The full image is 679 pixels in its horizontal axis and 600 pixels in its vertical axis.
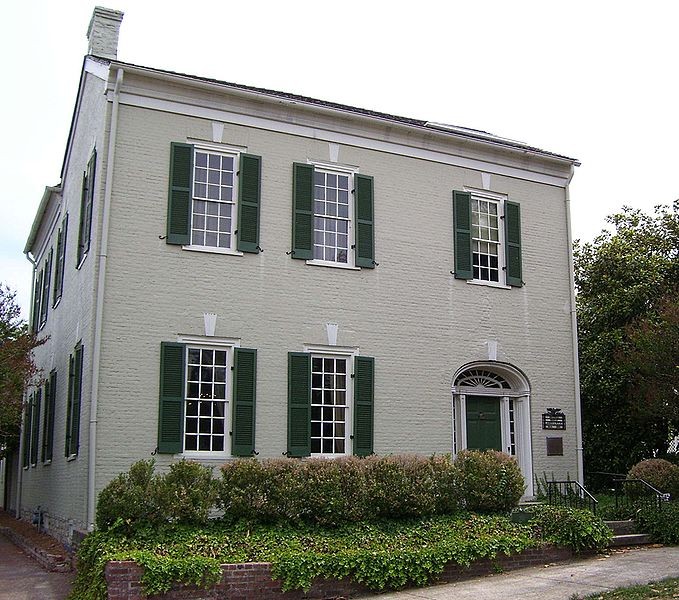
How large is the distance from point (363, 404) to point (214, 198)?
14.8 ft

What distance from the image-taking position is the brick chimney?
17328mm

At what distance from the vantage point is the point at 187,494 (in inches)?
463

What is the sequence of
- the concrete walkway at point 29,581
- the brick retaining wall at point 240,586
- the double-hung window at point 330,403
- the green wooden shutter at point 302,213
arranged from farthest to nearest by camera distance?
the green wooden shutter at point 302,213 → the double-hung window at point 330,403 → the concrete walkway at point 29,581 → the brick retaining wall at point 240,586

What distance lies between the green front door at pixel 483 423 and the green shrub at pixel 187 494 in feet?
21.9

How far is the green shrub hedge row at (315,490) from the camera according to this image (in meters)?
11.6

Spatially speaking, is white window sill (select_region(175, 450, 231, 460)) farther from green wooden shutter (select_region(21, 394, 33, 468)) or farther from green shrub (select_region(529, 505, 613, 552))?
green wooden shutter (select_region(21, 394, 33, 468))

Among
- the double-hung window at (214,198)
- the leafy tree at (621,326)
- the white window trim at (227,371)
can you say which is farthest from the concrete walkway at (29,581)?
the leafy tree at (621,326)

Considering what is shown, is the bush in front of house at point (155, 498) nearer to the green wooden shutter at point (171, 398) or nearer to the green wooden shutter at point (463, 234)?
the green wooden shutter at point (171, 398)

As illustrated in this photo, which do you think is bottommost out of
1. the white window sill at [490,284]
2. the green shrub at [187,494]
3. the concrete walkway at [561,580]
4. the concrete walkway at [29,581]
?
the concrete walkway at [29,581]

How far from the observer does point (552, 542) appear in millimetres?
13273

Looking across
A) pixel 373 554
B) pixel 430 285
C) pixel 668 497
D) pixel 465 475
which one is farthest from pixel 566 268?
pixel 373 554

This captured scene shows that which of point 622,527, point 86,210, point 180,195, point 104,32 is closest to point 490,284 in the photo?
point 622,527

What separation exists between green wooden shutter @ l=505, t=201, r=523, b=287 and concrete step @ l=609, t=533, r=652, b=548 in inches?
215

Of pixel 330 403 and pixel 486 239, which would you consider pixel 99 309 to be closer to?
pixel 330 403
